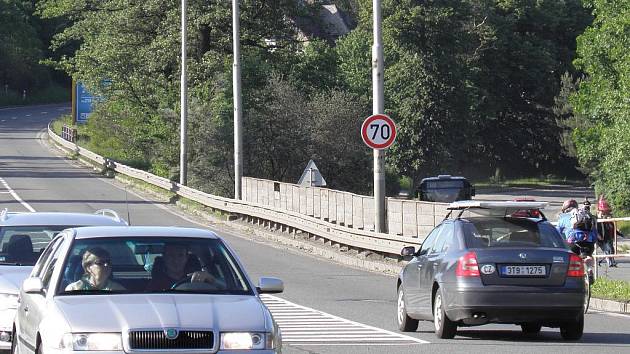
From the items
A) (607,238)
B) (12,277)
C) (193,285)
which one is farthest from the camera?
(607,238)

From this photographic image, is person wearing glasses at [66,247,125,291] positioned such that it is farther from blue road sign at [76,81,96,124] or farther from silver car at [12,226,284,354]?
blue road sign at [76,81,96,124]

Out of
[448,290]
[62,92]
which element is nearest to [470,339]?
[448,290]

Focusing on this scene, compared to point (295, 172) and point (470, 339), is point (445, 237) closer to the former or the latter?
point (470, 339)

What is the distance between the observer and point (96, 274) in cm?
927

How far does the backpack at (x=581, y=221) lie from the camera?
20703mm

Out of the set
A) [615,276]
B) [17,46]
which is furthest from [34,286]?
[17,46]

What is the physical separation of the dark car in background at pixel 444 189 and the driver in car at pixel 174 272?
→ 33380 mm

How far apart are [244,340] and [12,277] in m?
4.95

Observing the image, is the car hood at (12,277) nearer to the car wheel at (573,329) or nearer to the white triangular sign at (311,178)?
the car wheel at (573,329)

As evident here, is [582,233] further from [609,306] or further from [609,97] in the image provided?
[609,97]

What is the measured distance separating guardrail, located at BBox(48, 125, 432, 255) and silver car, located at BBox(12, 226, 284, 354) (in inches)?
634

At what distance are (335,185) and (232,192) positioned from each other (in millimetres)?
6010

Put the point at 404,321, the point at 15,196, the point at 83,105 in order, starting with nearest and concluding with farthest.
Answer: the point at 404,321 < the point at 15,196 < the point at 83,105

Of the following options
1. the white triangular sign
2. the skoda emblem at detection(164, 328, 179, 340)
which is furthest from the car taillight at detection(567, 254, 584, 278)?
the white triangular sign
